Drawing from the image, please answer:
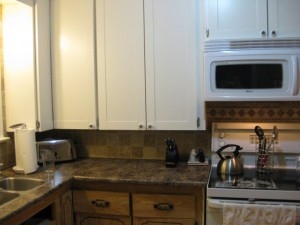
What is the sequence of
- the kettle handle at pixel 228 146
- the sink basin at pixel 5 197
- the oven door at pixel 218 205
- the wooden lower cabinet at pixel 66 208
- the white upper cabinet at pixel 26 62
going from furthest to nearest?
the white upper cabinet at pixel 26 62 < the kettle handle at pixel 228 146 < the wooden lower cabinet at pixel 66 208 < the sink basin at pixel 5 197 < the oven door at pixel 218 205

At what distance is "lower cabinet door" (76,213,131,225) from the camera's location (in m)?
2.07

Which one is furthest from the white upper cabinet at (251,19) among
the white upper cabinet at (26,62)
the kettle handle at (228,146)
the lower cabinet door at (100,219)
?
the lower cabinet door at (100,219)

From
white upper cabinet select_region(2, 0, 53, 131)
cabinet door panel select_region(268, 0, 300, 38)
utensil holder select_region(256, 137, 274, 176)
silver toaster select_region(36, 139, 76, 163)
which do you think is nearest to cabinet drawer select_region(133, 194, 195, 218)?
utensil holder select_region(256, 137, 274, 176)

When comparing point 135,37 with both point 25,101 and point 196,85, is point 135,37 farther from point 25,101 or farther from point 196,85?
point 25,101

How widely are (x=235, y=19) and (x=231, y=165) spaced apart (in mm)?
980

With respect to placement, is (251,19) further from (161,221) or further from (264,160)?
(161,221)

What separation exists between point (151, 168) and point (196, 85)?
0.69 meters

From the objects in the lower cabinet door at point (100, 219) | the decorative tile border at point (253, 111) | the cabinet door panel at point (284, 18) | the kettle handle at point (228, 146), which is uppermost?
the cabinet door panel at point (284, 18)

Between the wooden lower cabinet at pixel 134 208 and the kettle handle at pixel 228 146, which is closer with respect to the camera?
the wooden lower cabinet at pixel 134 208

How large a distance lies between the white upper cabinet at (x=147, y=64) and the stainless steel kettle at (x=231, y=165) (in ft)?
1.07

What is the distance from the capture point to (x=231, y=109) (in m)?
2.26

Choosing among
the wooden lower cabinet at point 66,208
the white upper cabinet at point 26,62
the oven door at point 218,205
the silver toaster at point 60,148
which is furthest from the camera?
the silver toaster at point 60,148

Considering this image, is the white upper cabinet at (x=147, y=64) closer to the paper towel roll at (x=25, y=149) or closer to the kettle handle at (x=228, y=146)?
the kettle handle at (x=228, y=146)

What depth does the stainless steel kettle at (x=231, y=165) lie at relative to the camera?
208cm
